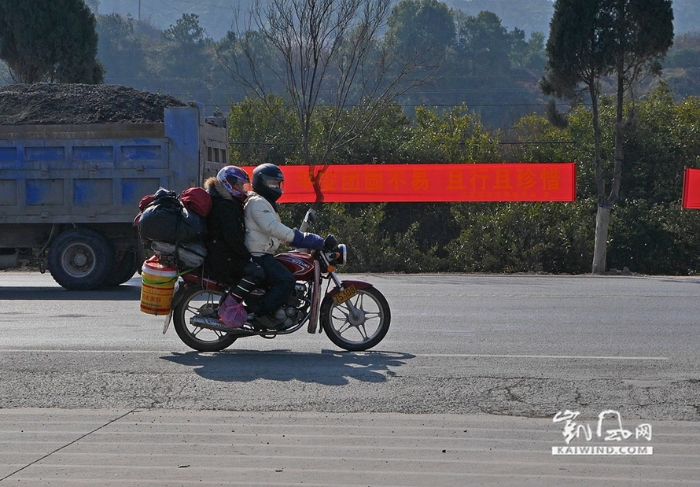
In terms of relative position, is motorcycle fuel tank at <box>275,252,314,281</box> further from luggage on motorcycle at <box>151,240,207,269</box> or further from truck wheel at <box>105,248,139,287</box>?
truck wheel at <box>105,248,139,287</box>

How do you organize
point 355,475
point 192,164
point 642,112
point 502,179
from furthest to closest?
point 642,112, point 502,179, point 192,164, point 355,475

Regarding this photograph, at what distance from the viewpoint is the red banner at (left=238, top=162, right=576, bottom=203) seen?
2298 cm

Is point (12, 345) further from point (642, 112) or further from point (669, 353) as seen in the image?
point (642, 112)

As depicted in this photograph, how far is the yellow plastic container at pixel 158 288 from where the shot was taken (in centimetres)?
898

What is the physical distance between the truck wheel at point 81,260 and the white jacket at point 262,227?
24.0ft

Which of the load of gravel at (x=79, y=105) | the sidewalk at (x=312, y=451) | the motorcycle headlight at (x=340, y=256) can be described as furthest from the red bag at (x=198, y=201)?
the load of gravel at (x=79, y=105)

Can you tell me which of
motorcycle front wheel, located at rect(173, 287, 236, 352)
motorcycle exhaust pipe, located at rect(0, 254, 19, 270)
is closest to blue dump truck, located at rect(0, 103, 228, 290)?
motorcycle exhaust pipe, located at rect(0, 254, 19, 270)

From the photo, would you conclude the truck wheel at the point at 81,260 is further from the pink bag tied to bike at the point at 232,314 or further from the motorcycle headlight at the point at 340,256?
the motorcycle headlight at the point at 340,256

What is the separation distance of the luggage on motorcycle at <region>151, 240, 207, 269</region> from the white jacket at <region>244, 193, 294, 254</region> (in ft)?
1.28

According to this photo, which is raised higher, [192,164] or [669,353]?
[192,164]

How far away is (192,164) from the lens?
1586 cm

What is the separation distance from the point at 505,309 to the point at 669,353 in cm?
379

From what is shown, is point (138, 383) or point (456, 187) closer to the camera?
point (138, 383)

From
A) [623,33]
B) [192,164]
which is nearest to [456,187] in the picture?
[623,33]
